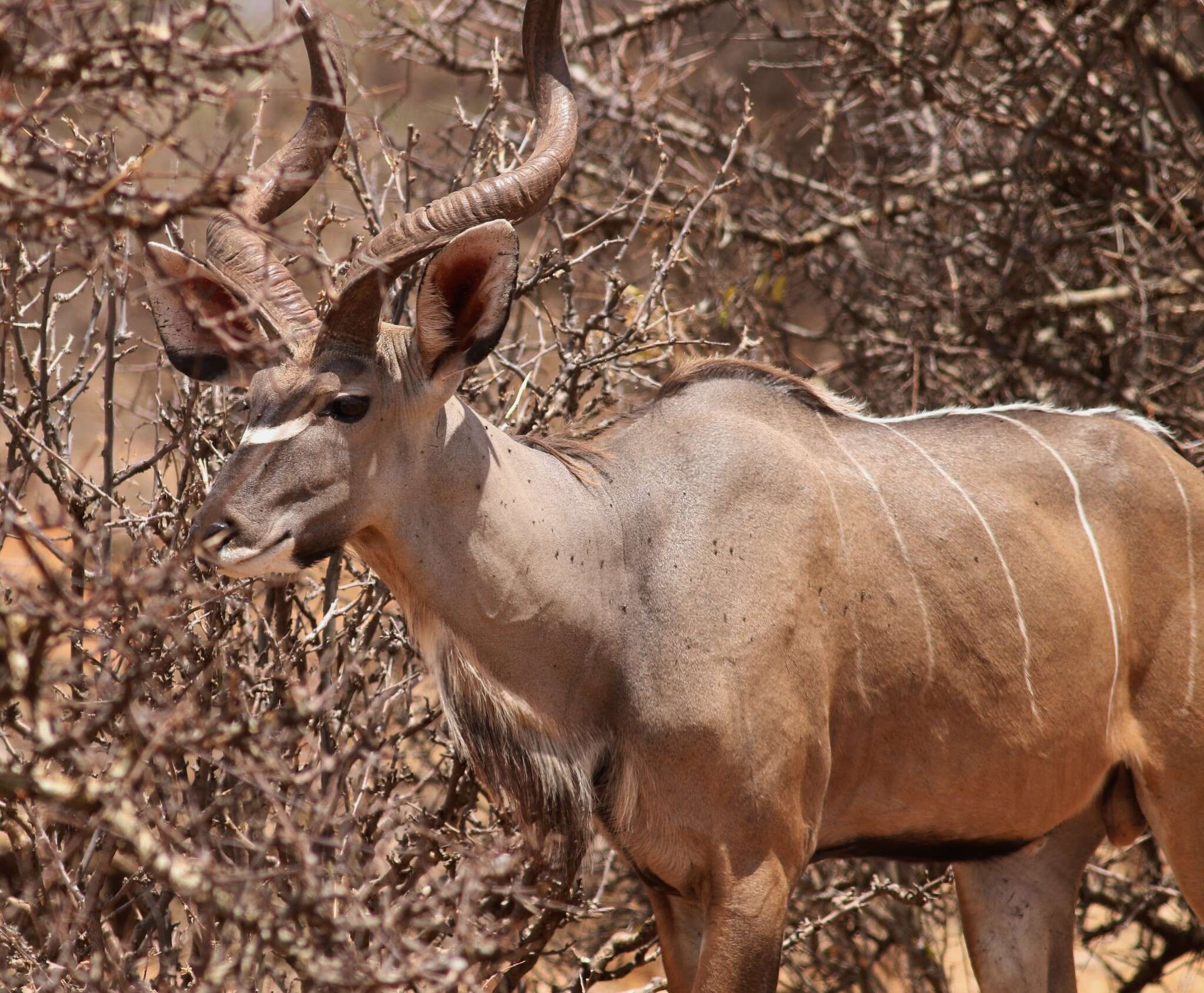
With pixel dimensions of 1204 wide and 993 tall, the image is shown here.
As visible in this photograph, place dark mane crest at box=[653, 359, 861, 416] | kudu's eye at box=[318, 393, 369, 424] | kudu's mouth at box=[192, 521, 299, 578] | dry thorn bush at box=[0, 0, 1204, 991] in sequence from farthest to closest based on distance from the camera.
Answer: dark mane crest at box=[653, 359, 861, 416], kudu's eye at box=[318, 393, 369, 424], kudu's mouth at box=[192, 521, 299, 578], dry thorn bush at box=[0, 0, 1204, 991]

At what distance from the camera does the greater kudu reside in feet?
7.63

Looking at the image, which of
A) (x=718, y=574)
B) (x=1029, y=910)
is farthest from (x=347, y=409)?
(x=1029, y=910)

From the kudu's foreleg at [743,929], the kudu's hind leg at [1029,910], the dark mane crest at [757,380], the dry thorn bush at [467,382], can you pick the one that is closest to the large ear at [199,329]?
the dry thorn bush at [467,382]

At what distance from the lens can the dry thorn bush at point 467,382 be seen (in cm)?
152

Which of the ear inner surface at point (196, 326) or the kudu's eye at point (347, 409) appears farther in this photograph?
the ear inner surface at point (196, 326)

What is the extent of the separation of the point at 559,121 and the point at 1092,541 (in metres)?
1.36

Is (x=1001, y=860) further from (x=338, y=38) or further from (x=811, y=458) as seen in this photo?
(x=338, y=38)

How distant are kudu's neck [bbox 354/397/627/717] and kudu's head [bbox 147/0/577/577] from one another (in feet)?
0.22

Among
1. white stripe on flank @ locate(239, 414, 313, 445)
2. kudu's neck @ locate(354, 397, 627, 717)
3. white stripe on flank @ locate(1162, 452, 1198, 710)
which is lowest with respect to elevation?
white stripe on flank @ locate(1162, 452, 1198, 710)

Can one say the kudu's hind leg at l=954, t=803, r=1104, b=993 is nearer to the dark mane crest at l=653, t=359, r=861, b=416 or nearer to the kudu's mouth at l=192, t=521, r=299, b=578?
the dark mane crest at l=653, t=359, r=861, b=416

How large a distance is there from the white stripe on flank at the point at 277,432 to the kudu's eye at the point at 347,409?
0.03 metres

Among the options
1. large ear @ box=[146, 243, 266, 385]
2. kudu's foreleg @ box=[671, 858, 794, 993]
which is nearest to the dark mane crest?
large ear @ box=[146, 243, 266, 385]

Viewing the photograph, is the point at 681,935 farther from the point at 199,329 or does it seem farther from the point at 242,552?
the point at 199,329

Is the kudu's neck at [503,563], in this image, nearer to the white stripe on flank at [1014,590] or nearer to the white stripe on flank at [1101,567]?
the white stripe on flank at [1014,590]
